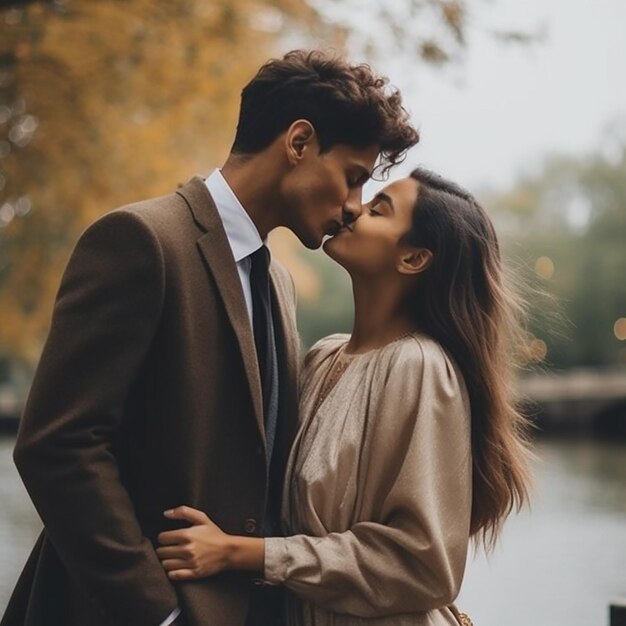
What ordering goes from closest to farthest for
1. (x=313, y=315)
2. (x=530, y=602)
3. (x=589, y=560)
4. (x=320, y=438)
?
(x=320, y=438) < (x=530, y=602) < (x=589, y=560) < (x=313, y=315)

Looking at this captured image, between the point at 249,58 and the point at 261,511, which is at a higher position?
the point at 261,511

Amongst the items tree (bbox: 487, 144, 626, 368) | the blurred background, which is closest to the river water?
the blurred background

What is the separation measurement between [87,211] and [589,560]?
6.97 metres

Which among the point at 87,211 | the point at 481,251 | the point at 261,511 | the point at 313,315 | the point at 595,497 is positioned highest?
the point at 481,251

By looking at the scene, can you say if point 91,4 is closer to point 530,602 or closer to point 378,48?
point 378,48

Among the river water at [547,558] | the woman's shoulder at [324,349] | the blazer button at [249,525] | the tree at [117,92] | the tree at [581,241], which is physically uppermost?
the woman's shoulder at [324,349]

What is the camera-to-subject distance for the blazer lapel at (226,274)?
268 centimetres

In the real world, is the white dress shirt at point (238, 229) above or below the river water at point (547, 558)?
above

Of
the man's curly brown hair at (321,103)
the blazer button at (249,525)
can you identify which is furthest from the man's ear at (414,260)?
the blazer button at (249,525)

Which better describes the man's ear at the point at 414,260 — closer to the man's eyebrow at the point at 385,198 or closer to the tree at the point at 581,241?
the man's eyebrow at the point at 385,198

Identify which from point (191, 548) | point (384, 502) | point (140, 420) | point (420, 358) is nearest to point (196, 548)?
point (191, 548)

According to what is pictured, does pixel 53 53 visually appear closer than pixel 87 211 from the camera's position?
Yes

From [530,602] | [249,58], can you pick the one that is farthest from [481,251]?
[249,58]

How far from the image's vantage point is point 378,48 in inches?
404
